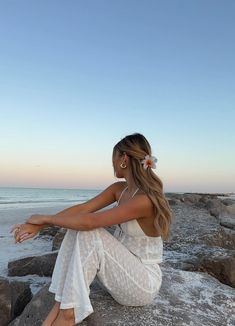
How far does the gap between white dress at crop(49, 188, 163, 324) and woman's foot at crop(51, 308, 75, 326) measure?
40 mm

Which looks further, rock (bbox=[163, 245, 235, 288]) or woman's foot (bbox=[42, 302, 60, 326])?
rock (bbox=[163, 245, 235, 288])

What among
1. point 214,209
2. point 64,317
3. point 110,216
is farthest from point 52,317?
point 214,209

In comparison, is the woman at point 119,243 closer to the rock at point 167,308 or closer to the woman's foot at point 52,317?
the woman's foot at point 52,317

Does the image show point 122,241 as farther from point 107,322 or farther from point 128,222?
point 107,322

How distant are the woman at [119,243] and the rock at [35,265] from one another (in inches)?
94.0

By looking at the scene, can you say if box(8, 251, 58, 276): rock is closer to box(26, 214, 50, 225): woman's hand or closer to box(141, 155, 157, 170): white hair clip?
box(26, 214, 50, 225): woman's hand

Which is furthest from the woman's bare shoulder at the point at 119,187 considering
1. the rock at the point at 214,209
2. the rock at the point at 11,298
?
the rock at the point at 214,209

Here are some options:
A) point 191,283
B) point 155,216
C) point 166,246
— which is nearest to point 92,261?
point 155,216

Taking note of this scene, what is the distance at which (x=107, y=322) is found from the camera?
322 centimetres

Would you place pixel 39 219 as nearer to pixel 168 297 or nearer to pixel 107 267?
pixel 107 267

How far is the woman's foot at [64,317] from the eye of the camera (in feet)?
10.2

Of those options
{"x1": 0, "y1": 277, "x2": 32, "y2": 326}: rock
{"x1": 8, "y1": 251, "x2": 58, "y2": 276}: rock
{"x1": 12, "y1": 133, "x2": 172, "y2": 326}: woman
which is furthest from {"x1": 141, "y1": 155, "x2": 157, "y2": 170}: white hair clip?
{"x1": 8, "y1": 251, "x2": 58, "y2": 276}: rock

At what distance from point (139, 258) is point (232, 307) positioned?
1.14 metres

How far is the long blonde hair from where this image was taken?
3426mm
